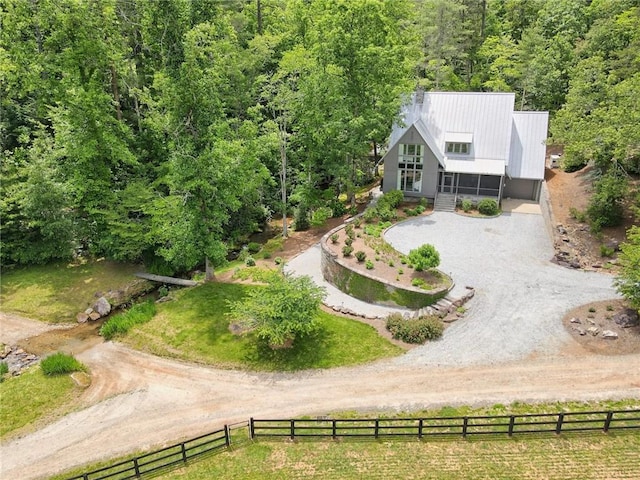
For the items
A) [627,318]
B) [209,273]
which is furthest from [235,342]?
[627,318]

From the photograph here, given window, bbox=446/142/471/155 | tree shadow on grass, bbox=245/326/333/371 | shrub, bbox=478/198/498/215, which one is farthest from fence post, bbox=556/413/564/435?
window, bbox=446/142/471/155

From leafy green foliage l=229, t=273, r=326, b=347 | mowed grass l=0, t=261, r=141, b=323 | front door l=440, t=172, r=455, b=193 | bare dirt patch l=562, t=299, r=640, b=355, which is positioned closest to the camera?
bare dirt patch l=562, t=299, r=640, b=355

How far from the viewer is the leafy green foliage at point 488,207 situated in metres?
32.3

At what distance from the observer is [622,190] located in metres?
27.1

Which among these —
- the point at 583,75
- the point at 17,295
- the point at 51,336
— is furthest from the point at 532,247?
the point at 17,295

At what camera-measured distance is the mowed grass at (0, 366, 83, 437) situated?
17.6 m

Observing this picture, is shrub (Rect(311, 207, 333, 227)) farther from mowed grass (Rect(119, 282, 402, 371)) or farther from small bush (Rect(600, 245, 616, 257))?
small bush (Rect(600, 245, 616, 257))

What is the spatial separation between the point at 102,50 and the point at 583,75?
3442cm

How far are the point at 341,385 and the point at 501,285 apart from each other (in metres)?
10.9

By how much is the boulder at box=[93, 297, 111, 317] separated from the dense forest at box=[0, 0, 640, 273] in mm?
3593

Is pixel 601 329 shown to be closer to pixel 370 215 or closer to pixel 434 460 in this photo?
pixel 434 460

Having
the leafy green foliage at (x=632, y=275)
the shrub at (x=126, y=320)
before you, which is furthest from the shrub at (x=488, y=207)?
the shrub at (x=126, y=320)

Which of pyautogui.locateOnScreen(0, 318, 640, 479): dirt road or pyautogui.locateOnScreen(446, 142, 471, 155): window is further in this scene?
pyautogui.locateOnScreen(446, 142, 471, 155): window

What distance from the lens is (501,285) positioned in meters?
23.8
